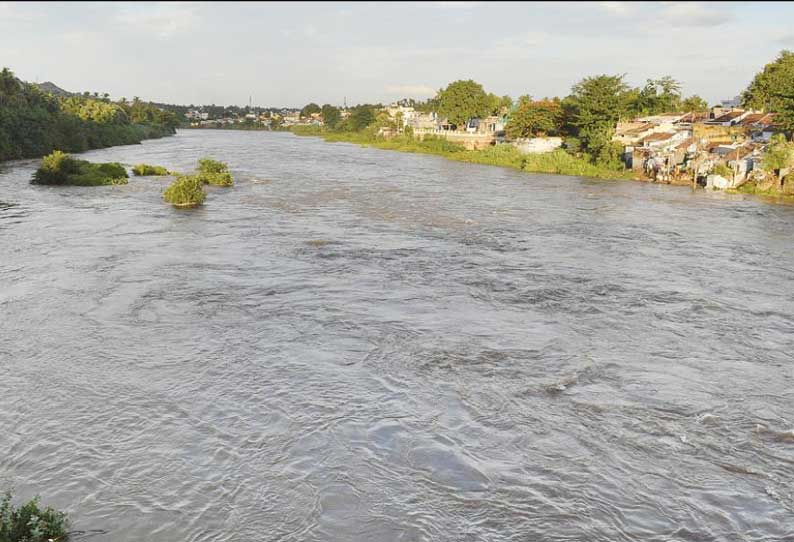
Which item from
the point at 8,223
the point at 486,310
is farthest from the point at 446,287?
the point at 8,223

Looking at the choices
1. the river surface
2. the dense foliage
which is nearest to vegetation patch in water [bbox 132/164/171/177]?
the dense foliage

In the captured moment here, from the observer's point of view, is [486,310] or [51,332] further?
[486,310]

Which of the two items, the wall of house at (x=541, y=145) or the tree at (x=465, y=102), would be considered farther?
the tree at (x=465, y=102)

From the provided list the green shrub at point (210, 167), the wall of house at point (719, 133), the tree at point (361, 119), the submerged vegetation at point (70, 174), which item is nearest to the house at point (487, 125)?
the wall of house at point (719, 133)

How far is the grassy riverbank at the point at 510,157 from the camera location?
48.6 metres

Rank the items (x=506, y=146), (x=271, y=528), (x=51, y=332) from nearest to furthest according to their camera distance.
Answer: (x=271, y=528) < (x=51, y=332) < (x=506, y=146)

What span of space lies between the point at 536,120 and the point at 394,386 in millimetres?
54199

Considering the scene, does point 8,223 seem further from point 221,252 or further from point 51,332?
point 51,332

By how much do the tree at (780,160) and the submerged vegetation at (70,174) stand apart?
35.8 m

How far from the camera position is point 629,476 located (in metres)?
8.16

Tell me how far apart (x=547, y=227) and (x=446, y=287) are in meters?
10.6

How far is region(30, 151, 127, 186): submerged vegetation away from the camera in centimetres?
3378

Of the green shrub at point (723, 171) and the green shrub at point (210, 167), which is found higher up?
the green shrub at point (723, 171)

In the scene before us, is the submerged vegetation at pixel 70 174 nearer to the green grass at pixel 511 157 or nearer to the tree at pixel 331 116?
the green grass at pixel 511 157
